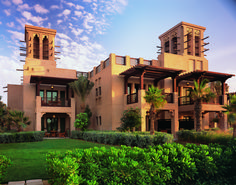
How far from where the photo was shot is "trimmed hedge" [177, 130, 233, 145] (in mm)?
14117

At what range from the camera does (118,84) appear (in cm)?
2234

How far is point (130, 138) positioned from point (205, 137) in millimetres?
5789

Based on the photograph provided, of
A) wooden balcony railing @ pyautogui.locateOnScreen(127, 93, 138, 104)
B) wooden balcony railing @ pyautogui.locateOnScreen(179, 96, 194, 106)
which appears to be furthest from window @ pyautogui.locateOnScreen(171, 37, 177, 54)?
wooden balcony railing @ pyautogui.locateOnScreen(127, 93, 138, 104)

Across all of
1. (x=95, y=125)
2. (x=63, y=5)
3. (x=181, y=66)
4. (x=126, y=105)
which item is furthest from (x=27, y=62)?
(x=63, y=5)

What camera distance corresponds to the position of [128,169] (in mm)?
4137

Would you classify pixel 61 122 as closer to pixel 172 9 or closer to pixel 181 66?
pixel 181 66

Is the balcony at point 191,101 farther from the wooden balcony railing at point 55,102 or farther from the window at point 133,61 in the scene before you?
Result: the wooden balcony railing at point 55,102

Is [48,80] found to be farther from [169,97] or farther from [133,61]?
[169,97]

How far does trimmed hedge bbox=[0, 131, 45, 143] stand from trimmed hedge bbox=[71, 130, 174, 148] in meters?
4.49

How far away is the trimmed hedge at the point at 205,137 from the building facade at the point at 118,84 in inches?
108

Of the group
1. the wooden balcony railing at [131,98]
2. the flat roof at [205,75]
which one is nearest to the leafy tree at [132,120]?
the wooden balcony railing at [131,98]

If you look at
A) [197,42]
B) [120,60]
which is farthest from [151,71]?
[197,42]

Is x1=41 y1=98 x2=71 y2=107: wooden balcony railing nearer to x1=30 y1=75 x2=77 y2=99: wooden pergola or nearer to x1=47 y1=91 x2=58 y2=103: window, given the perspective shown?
x1=47 y1=91 x2=58 y2=103: window

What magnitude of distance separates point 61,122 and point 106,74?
959 cm
